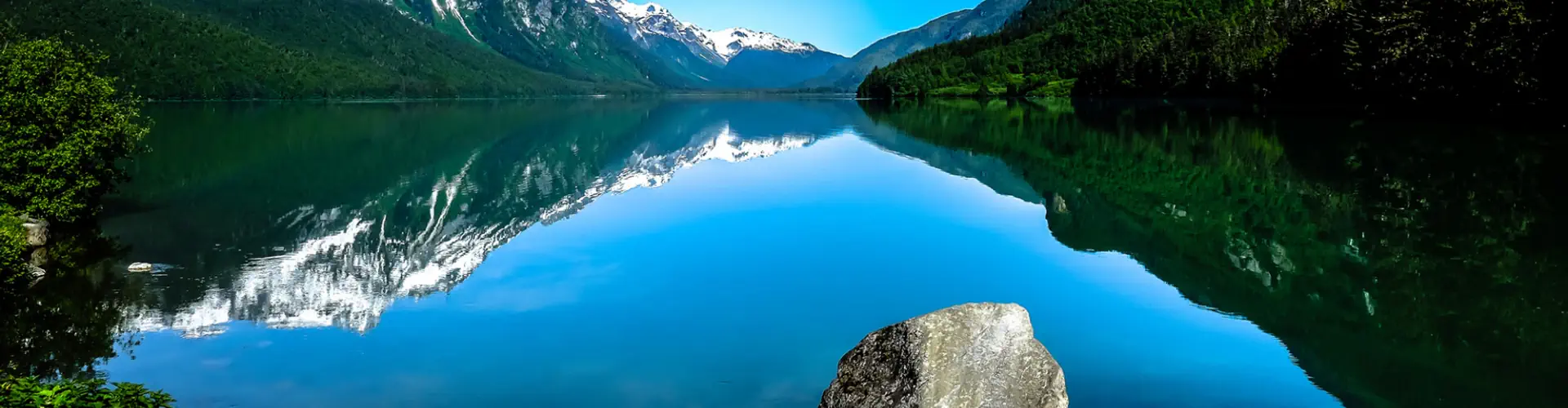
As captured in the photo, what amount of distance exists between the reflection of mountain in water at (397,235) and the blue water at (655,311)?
0.14 meters

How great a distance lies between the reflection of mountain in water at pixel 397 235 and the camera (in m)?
19.2

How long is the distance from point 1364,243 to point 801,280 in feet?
49.7

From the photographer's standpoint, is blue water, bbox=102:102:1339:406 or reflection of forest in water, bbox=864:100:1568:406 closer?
blue water, bbox=102:102:1339:406

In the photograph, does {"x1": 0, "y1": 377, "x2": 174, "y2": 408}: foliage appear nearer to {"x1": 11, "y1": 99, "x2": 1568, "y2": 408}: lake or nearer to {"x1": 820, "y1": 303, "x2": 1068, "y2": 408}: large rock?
{"x1": 11, "y1": 99, "x2": 1568, "y2": 408}: lake

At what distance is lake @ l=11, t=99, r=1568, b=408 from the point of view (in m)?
14.5

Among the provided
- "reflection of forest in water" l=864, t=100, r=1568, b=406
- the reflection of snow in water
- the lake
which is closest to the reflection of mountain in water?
the reflection of snow in water

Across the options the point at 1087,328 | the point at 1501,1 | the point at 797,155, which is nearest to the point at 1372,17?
the point at 1501,1

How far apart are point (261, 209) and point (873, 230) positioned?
2174cm

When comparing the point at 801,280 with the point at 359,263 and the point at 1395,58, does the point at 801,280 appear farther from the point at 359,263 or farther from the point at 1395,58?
the point at 1395,58

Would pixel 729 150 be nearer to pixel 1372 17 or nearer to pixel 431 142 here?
pixel 431 142

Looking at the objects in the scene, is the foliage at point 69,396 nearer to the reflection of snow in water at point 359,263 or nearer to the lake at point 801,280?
the lake at point 801,280

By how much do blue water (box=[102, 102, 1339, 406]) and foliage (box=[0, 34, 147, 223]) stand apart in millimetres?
1845

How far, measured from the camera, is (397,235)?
29812 mm

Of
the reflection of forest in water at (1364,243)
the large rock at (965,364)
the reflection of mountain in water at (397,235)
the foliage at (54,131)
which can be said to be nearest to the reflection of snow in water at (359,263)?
the reflection of mountain in water at (397,235)
